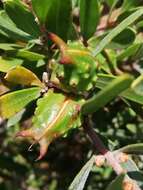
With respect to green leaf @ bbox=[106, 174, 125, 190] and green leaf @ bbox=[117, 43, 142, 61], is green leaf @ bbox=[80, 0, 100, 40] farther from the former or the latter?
green leaf @ bbox=[106, 174, 125, 190]

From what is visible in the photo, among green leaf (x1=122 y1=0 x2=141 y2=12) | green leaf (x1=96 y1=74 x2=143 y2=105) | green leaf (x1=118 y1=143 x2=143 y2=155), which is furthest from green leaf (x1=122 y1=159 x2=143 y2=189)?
green leaf (x1=122 y1=0 x2=141 y2=12)

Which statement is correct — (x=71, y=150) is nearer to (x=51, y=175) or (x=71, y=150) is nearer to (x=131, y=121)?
(x=51, y=175)

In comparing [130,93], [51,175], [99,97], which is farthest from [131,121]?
[99,97]

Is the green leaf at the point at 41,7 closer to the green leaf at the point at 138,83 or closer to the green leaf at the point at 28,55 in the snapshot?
the green leaf at the point at 28,55

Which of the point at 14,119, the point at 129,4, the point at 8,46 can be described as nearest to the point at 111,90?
the point at 8,46

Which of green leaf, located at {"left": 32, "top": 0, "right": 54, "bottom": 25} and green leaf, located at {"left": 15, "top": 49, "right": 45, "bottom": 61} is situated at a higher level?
green leaf, located at {"left": 32, "top": 0, "right": 54, "bottom": 25}

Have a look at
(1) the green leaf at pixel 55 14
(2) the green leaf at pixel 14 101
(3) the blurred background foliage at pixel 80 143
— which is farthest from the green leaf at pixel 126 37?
(2) the green leaf at pixel 14 101
